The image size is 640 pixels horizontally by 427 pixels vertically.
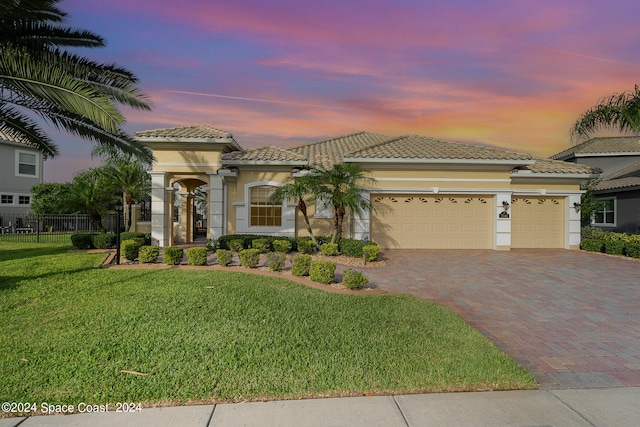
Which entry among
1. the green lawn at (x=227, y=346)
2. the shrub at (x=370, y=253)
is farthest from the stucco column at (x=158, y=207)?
the shrub at (x=370, y=253)

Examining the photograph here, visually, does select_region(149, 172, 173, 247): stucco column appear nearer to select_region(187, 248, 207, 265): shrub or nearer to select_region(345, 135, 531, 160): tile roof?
select_region(187, 248, 207, 265): shrub

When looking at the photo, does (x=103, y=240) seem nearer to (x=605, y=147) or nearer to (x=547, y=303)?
(x=547, y=303)

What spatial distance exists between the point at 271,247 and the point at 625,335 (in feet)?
33.2

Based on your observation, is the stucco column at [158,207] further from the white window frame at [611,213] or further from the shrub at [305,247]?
the white window frame at [611,213]

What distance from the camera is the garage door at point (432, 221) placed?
15.3 meters

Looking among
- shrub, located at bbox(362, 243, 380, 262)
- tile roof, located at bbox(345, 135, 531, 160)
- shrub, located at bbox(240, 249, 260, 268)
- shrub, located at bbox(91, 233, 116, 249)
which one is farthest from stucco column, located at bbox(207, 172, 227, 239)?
shrub, located at bbox(362, 243, 380, 262)

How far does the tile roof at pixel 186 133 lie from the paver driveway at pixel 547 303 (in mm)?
8419

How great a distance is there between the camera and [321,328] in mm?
5203

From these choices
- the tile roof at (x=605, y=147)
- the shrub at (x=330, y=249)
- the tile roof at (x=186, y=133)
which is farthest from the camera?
the tile roof at (x=605, y=147)

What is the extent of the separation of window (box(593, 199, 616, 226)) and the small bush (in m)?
20.2

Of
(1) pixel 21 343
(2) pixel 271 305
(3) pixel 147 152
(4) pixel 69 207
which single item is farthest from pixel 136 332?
(4) pixel 69 207

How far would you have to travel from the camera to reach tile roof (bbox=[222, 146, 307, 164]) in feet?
48.5

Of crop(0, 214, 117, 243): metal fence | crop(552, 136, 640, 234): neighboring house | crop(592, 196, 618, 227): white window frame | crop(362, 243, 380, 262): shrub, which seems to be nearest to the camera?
crop(362, 243, 380, 262): shrub

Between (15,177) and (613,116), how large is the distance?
118ft
